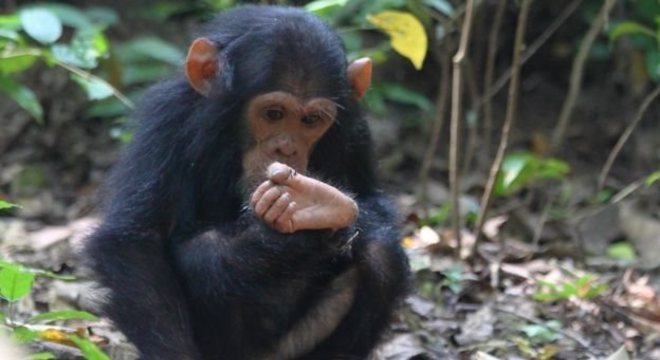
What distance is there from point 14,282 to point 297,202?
120cm

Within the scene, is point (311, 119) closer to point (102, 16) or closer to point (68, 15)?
point (68, 15)

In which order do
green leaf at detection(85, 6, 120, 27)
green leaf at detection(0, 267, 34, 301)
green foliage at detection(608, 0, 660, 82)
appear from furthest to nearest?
1. green leaf at detection(85, 6, 120, 27)
2. green foliage at detection(608, 0, 660, 82)
3. green leaf at detection(0, 267, 34, 301)

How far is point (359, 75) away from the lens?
6246mm

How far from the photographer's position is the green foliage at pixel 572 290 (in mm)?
6844

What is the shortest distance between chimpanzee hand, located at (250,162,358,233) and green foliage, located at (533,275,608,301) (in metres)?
2.03

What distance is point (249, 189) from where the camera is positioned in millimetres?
5887

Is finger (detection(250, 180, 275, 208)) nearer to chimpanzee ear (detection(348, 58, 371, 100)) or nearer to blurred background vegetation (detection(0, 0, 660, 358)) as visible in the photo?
chimpanzee ear (detection(348, 58, 371, 100))

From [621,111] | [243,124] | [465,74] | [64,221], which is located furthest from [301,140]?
[621,111]

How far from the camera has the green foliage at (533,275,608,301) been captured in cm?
684

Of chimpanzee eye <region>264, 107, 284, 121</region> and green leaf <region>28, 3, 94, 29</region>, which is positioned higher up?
chimpanzee eye <region>264, 107, 284, 121</region>

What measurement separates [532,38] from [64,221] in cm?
459

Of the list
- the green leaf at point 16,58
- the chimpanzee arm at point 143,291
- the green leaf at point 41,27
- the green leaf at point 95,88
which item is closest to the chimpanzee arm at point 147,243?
the chimpanzee arm at point 143,291

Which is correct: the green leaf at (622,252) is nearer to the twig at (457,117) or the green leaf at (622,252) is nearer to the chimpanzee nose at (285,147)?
the twig at (457,117)

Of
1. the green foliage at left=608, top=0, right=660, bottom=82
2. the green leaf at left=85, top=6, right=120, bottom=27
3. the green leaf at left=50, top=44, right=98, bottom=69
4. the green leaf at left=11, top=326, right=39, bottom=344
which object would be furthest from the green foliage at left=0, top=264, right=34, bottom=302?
the green foliage at left=608, top=0, right=660, bottom=82
